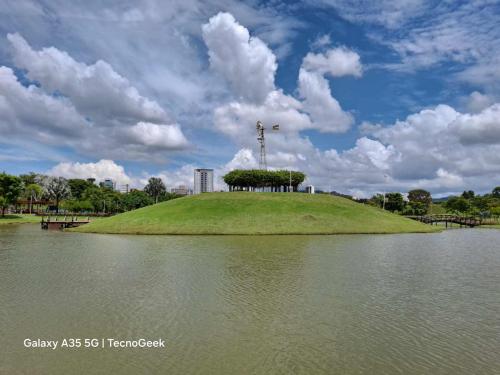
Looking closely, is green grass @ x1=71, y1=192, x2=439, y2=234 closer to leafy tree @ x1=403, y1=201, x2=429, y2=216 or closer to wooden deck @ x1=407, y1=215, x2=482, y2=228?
wooden deck @ x1=407, y1=215, x2=482, y2=228

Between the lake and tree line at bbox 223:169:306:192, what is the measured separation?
8936cm

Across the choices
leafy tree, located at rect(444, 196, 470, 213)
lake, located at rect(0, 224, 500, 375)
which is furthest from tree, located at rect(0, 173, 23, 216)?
leafy tree, located at rect(444, 196, 470, 213)

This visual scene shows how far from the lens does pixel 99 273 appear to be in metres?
35.8

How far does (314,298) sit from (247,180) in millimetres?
106125

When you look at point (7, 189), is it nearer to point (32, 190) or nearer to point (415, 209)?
point (32, 190)

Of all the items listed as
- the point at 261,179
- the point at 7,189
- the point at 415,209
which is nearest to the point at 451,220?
the point at 415,209

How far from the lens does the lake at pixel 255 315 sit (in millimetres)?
15906

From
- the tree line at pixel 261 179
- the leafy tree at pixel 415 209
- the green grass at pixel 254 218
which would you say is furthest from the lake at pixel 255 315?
the leafy tree at pixel 415 209

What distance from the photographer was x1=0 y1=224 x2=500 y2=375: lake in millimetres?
15906

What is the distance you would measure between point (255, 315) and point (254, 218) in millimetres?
70958

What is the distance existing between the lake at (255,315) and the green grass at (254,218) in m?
43.9

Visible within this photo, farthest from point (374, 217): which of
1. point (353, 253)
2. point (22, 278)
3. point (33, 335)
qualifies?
point (33, 335)

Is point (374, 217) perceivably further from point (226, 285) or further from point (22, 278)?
point (22, 278)

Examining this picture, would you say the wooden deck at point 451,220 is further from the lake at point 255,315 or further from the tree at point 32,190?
the tree at point 32,190
